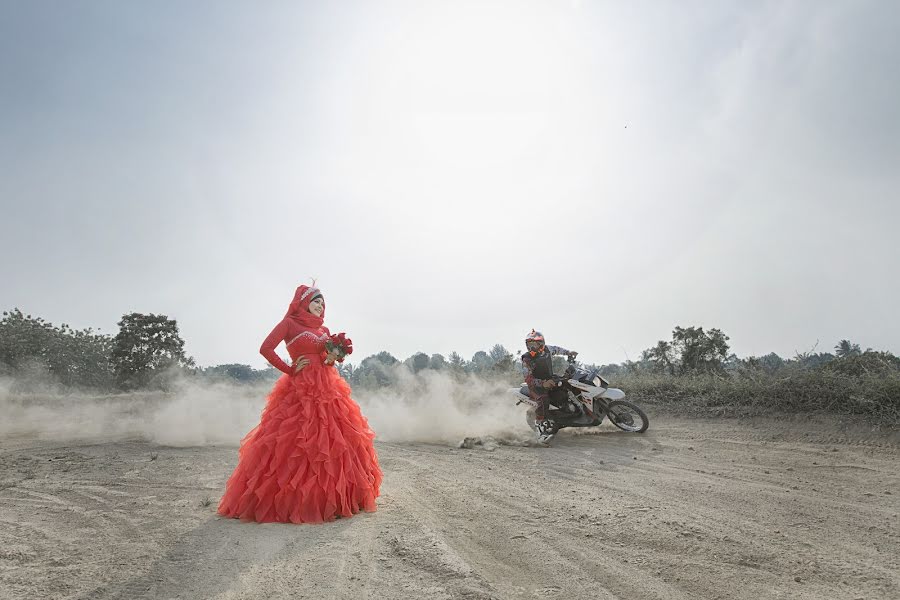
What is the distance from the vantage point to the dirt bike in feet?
31.9

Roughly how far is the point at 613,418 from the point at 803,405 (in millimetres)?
3246

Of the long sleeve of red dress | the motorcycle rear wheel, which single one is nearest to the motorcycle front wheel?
the motorcycle rear wheel

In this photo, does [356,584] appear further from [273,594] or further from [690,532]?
[690,532]

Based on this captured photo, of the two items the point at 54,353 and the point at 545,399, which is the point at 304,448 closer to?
the point at 545,399

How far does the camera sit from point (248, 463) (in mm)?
5184

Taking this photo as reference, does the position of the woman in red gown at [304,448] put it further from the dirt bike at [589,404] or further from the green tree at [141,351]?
the green tree at [141,351]

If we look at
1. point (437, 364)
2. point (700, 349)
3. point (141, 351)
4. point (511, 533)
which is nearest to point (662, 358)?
point (700, 349)

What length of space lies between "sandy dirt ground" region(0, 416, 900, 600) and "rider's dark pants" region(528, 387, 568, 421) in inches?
93.2

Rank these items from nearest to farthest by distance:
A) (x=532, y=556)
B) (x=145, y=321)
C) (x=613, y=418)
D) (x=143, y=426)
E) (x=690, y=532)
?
(x=532, y=556) < (x=690, y=532) < (x=613, y=418) < (x=143, y=426) < (x=145, y=321)

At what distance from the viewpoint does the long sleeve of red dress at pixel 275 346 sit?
5469 mm

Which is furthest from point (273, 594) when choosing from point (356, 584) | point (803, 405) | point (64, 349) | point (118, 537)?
point (64, 349)

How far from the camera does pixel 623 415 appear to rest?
32.4ft

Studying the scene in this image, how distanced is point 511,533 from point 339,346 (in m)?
2.57

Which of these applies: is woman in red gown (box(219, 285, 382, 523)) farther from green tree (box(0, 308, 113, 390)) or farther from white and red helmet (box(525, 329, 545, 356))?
green tree (box(0, 308, 113, 390))
